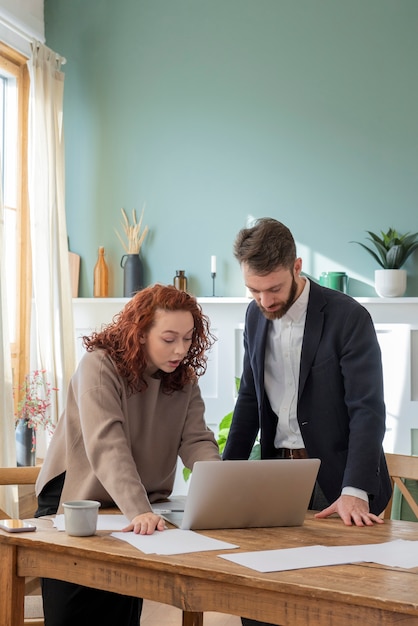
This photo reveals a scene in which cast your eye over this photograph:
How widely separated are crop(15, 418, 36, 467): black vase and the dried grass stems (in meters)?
1.31

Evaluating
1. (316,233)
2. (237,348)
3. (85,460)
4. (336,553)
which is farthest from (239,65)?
(336,553)

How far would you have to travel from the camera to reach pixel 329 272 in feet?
15.9

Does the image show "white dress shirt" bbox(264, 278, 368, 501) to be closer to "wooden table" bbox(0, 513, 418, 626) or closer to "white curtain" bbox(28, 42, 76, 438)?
"wooden table" bbox(0, 513, 418, 626)

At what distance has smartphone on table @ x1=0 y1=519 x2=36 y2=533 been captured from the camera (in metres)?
2.00

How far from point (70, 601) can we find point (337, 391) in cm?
97

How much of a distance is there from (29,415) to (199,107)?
2198 mm

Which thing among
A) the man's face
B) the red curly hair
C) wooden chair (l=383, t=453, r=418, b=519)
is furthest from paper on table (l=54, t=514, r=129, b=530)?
wooden chair (l=383, t=453, r=418, b=519)

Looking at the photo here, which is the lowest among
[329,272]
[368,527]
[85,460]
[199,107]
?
[368,527]

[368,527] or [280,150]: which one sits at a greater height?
[280,150]

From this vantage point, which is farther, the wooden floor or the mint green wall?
the mint green wall

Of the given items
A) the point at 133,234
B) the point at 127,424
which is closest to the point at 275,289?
the point at 127,424

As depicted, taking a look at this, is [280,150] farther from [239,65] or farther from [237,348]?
[237,348]

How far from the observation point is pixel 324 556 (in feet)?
5.99

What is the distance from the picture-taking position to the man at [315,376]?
240cm
